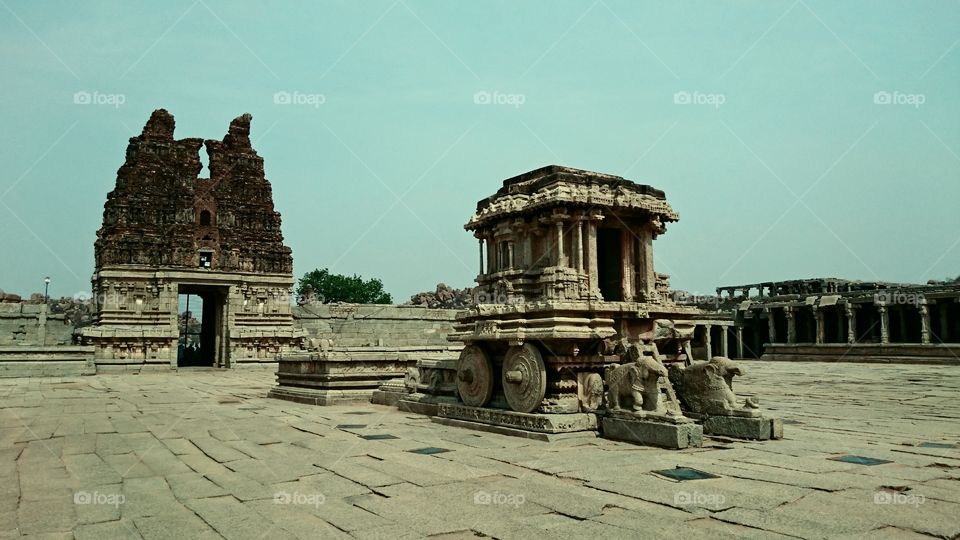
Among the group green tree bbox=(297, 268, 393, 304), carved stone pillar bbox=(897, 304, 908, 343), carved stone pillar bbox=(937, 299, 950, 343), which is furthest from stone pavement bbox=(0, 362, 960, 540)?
green tree bbox=(297, 268, 393, 304)

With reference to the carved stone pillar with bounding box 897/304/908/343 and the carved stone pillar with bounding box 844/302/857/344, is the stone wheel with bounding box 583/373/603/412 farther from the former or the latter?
the carved stone pillar with bounding box 897/304/908/343

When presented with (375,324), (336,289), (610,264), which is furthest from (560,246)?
(336,289)

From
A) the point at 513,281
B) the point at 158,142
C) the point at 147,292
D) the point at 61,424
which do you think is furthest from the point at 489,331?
the point at 158,142

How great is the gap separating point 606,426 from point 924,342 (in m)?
29.3

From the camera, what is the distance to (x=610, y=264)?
12344 millimetres

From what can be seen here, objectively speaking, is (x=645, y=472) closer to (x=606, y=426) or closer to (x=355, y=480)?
(x=606, y=426)

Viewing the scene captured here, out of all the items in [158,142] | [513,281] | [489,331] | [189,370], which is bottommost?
[189,370]

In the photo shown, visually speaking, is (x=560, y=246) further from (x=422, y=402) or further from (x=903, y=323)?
(x=903, y=323)

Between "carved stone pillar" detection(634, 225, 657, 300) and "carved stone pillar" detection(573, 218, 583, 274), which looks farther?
"carved stone pillar" detection(634, 225, 657, 300)

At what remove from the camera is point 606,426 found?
8672mm

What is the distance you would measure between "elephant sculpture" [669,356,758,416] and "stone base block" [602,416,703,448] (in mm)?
989

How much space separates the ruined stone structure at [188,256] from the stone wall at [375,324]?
1964 mm

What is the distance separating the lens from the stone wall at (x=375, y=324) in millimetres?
34250

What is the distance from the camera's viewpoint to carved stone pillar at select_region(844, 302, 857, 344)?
3366 cm
